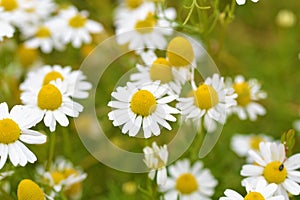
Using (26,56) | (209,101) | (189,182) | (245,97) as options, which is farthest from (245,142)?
(26,56)

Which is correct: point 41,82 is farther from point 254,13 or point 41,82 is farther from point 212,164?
point 254,13

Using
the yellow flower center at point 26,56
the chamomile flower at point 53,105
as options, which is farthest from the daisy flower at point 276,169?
the yellow flower center at point 26,56

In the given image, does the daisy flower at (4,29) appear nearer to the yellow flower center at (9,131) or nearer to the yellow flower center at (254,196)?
the yellow flower center at (9,131)

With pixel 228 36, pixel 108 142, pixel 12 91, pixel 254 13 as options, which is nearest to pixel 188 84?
pixel 108 142

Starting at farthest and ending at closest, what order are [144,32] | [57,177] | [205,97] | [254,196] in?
[144,32] < [57,177] < [205,97] < [254,196]

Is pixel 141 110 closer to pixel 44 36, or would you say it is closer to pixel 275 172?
pixel 275 172

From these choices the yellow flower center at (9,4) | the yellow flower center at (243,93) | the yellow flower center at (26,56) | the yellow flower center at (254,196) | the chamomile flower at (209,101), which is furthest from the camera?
the yellow flower center at (26,56)

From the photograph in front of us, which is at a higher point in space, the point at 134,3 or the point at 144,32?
the point at 134,3
